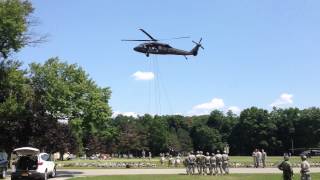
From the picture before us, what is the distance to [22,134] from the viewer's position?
151 ft

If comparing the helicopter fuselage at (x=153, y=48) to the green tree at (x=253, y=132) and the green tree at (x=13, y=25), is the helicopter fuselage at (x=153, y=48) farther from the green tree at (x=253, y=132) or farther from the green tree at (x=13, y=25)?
the green tree at (x=253, y=132)

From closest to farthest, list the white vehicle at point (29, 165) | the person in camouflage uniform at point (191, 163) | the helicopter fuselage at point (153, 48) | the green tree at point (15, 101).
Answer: the white vehicle at point (29, 165)
the person in camouflage uniform at point (191, 163)
the green tree at point (15, 101)
the helicopter fuselage at point (153, 48)

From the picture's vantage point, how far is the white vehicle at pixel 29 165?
33031 millimetres

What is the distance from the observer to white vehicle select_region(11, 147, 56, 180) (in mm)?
33031

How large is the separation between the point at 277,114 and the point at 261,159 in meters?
102

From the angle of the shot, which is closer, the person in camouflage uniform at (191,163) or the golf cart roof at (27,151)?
the golf cart roof at (27,151)

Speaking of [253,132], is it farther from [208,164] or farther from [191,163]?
[191,163]

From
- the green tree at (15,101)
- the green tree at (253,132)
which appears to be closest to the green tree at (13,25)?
the green tree at (15,101)

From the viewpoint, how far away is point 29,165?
3356 cm

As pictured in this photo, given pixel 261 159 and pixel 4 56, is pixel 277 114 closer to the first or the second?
pixel 261 159

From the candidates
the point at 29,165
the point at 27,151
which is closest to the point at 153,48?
the point at 27,151

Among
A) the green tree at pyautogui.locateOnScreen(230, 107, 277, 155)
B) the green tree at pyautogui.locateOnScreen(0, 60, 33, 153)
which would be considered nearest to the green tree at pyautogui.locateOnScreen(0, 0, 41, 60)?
the green tree at pyautogui.locateOnScreen(0, 60, 33, 153)

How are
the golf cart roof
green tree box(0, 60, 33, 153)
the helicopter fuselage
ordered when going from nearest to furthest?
the golf cart roof < green tree box(0, 60, 33, 153) < the helicopter fuselage

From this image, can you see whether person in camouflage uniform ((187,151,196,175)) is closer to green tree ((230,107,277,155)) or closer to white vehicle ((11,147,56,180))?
white vehicle ((11,147,56,180))
